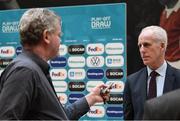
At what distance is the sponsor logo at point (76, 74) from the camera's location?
15.7ft

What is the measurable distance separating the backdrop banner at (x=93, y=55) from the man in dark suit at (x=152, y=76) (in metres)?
0.88

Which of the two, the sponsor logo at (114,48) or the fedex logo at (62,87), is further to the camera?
the fedex logo at (62,87)

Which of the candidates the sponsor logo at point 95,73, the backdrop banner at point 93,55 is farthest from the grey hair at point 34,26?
the sponsor logo at point 95,73

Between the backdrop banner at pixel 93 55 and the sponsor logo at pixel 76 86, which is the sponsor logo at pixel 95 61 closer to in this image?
the backdrop banner at pixel 93 55

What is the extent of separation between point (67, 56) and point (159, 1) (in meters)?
1.17

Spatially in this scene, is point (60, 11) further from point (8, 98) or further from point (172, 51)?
point (8, 98)

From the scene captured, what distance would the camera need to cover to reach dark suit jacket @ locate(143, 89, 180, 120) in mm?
1472

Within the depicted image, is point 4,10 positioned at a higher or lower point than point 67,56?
higher

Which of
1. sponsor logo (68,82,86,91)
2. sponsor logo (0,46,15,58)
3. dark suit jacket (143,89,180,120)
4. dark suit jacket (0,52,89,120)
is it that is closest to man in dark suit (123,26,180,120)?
sponsor logo (68,82,86,91)

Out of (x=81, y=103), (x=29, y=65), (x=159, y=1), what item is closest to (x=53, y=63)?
(x=159, y=1)

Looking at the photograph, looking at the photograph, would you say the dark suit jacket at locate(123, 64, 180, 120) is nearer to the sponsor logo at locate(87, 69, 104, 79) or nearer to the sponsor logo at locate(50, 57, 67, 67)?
the sponsor logo at locate(87, 69, 104, 79)

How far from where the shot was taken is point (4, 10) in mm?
5109

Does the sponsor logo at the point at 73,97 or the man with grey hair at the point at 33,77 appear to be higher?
the man with grey hair at the point at 33,77

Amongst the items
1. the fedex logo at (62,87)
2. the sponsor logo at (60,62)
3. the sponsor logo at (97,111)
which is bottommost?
the sponsor logo at (97,111)
